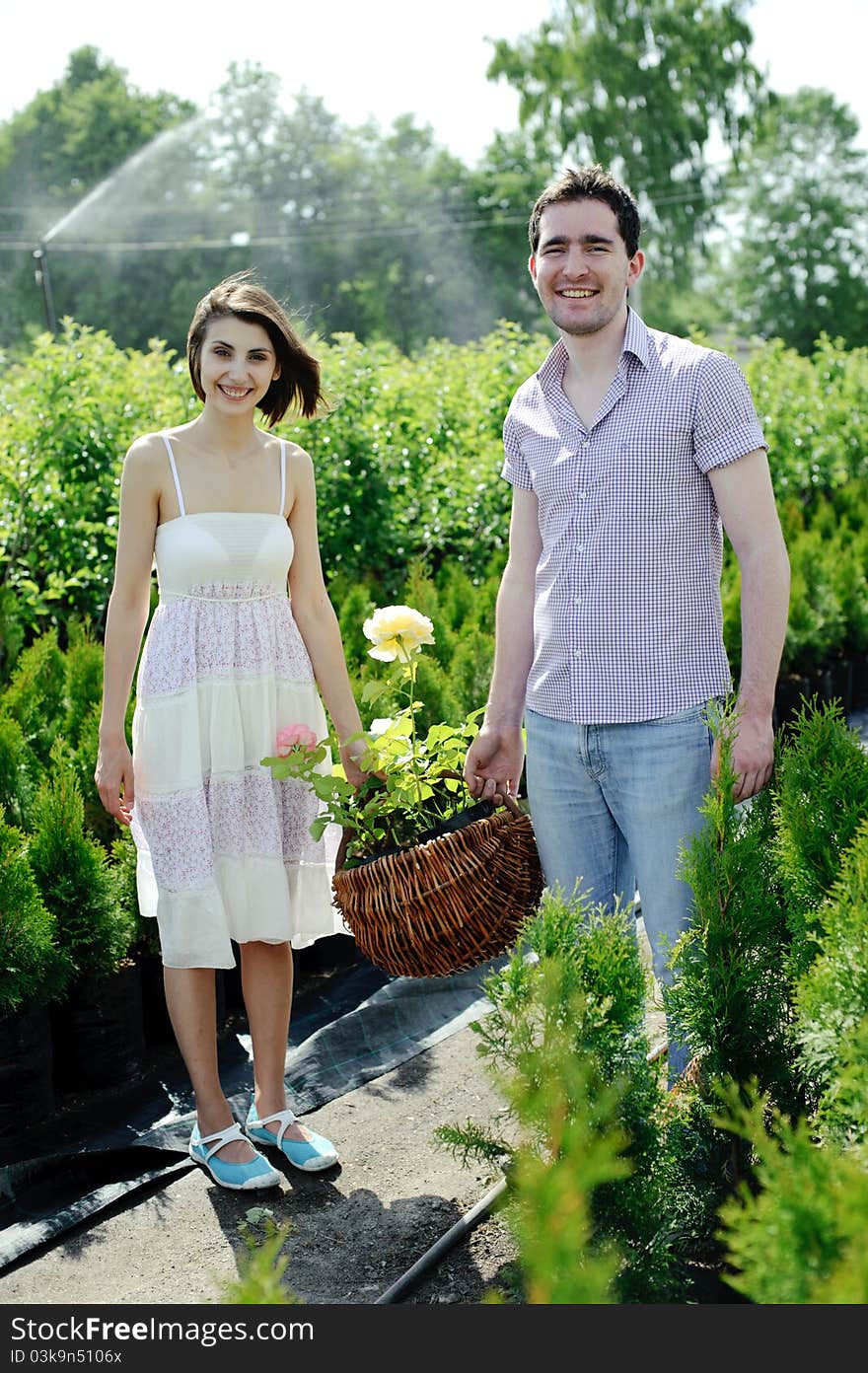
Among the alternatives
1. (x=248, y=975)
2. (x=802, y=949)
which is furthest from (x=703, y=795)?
(x=248, y=975)

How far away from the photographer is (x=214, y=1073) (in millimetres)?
3096

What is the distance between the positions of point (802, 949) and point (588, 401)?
1.10 meters

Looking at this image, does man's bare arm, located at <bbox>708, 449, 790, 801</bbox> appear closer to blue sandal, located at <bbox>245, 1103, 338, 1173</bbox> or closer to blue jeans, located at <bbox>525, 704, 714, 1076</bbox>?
blue jeans, located at <bbox>525, 704, 714, 1076</bbox>

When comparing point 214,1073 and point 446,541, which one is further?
point 446,541

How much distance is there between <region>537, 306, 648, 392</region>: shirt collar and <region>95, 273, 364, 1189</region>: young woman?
27.3 inches

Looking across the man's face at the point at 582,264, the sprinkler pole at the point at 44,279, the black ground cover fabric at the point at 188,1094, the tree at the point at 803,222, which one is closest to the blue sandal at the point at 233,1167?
the black ground cover fabric at the point at 188,1094

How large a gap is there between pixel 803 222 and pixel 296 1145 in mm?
51760

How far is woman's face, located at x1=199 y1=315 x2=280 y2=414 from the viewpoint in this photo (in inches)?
116

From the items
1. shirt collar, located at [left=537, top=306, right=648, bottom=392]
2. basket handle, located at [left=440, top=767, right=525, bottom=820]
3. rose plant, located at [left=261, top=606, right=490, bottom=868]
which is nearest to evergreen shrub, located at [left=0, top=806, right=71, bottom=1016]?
rose plant, located at [left=261, top=606, right=490, bottom=868]

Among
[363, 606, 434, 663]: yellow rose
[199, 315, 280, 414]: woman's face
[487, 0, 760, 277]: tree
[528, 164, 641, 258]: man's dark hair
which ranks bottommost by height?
[363, 606, 434, 663]: yellow rose

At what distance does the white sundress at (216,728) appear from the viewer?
2.96m

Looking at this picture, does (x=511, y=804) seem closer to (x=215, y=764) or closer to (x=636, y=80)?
(x=215, y=764)

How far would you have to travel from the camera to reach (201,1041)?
3.06 metres

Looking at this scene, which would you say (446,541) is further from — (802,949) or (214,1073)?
(802,949)
